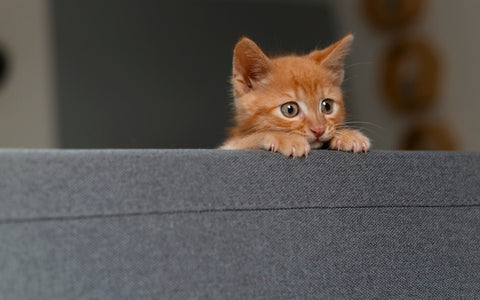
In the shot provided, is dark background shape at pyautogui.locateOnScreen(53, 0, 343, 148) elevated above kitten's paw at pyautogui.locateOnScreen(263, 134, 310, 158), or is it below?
above

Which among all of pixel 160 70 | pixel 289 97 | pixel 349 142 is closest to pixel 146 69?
pixel 160 70

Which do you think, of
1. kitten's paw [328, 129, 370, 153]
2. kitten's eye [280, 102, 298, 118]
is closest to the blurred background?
kitten's eye [280, 102, 298, 118]

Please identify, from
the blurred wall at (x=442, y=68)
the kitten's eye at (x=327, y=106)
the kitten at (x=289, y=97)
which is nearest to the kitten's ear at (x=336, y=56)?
the kitten at (x=289, y=97)

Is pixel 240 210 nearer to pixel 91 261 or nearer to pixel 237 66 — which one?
pixel 91 261

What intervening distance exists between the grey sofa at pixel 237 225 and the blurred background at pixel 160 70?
214 centimetres

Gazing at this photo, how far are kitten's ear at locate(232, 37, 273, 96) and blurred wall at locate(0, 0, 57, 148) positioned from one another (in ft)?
7.49

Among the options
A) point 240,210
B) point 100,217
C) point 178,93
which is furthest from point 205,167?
point 178,93

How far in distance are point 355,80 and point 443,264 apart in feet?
9.40

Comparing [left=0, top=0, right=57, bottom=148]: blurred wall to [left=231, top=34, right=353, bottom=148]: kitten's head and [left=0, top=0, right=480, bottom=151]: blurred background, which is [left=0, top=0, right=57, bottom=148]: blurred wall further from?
[left=231, top=34, right=353, bottom=148]: kitten's head

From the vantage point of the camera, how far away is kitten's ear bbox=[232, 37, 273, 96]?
1357mm

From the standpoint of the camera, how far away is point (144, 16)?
342 cm

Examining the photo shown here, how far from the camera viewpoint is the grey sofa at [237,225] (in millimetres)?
831

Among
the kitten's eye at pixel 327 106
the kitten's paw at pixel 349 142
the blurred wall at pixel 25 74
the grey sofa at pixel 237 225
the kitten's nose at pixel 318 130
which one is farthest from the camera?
the blurred wall at pixel 25 74

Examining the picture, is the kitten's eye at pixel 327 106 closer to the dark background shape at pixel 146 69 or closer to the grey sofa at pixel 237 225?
the grey sofa at pixel 237 225
